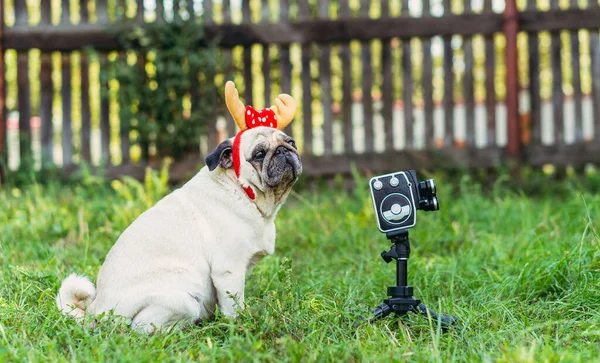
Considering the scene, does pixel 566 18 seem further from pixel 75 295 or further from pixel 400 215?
pixel 75 295

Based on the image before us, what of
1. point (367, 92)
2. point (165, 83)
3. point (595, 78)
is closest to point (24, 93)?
point (165, 83)

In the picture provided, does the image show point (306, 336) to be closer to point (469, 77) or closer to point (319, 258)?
point (319, 258)

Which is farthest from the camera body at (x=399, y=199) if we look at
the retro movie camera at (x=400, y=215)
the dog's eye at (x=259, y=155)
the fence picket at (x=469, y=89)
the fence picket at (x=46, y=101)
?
the fence picket at (x=46, y=101)

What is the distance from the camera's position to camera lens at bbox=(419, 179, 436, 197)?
2779mm

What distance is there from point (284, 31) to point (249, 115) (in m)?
3.33

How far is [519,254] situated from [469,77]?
9.71ft

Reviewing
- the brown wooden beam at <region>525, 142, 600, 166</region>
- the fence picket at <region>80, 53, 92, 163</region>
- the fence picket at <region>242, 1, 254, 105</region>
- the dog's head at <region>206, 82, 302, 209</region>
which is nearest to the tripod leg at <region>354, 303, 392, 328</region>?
the dog's head at <region>206, 82, 302, 209</region>

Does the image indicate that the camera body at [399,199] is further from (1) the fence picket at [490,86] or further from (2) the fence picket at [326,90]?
(1) the fence picket at [490,86]

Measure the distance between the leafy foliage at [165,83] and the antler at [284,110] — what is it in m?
2.98

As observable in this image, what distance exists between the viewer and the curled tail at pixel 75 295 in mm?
2930

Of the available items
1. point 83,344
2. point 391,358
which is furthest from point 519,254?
point 83,344

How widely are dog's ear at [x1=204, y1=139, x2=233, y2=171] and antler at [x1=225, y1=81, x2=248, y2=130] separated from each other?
14 centimetres

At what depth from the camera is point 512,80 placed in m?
6.33

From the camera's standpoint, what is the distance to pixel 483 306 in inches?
120
